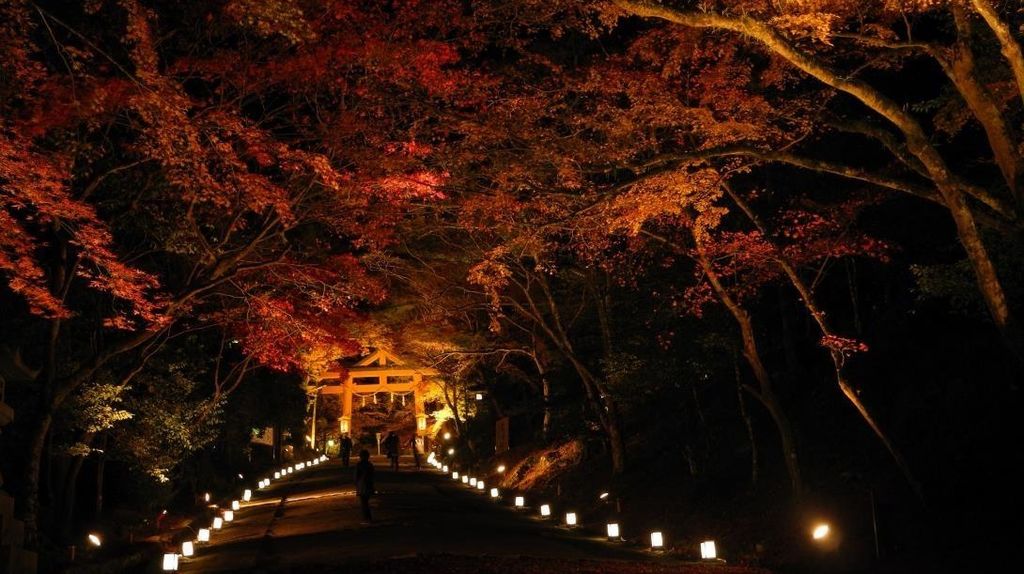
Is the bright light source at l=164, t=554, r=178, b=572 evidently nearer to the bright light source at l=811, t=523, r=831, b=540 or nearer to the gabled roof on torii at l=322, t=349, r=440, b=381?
the bright light source at l=811, t=523, r=831, b=540

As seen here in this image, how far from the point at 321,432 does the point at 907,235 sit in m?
Result: 49.1

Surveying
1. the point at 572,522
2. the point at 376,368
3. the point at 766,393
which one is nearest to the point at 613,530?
the point at 572,522

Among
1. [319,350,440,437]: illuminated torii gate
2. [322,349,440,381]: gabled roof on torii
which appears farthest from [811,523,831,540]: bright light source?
[322,349,440,381]: gabled roof on torii

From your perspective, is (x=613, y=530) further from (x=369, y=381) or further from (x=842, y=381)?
(x=369, y=381)

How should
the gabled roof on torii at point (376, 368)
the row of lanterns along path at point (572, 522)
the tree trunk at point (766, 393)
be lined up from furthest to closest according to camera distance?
the gabled roof on torii at point (376, 368) < the tree trunk at point (766, 393) < the row of lanterns along path at point (572, 522)

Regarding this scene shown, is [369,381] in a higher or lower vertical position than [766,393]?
higher

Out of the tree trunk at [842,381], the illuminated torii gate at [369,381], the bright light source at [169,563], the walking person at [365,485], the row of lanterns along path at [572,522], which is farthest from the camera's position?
the illuminated torii gate at [369,381]

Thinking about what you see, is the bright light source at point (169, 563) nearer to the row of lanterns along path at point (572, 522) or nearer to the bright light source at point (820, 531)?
the row of lanterns along path at point (572, 522)

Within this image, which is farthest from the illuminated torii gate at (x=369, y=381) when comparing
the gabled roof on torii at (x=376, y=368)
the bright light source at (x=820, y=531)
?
the bright light source at (x=820, y=531)

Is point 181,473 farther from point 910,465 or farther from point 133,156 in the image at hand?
point 910,465

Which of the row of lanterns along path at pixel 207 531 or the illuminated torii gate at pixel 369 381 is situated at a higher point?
the illuminated torii gate at pixel 369 381

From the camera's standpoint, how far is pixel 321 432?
58.8m

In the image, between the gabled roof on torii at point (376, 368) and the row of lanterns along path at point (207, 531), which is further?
the gabled roof on torii at point (376, 368)

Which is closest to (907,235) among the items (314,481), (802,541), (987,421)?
(987,421)
